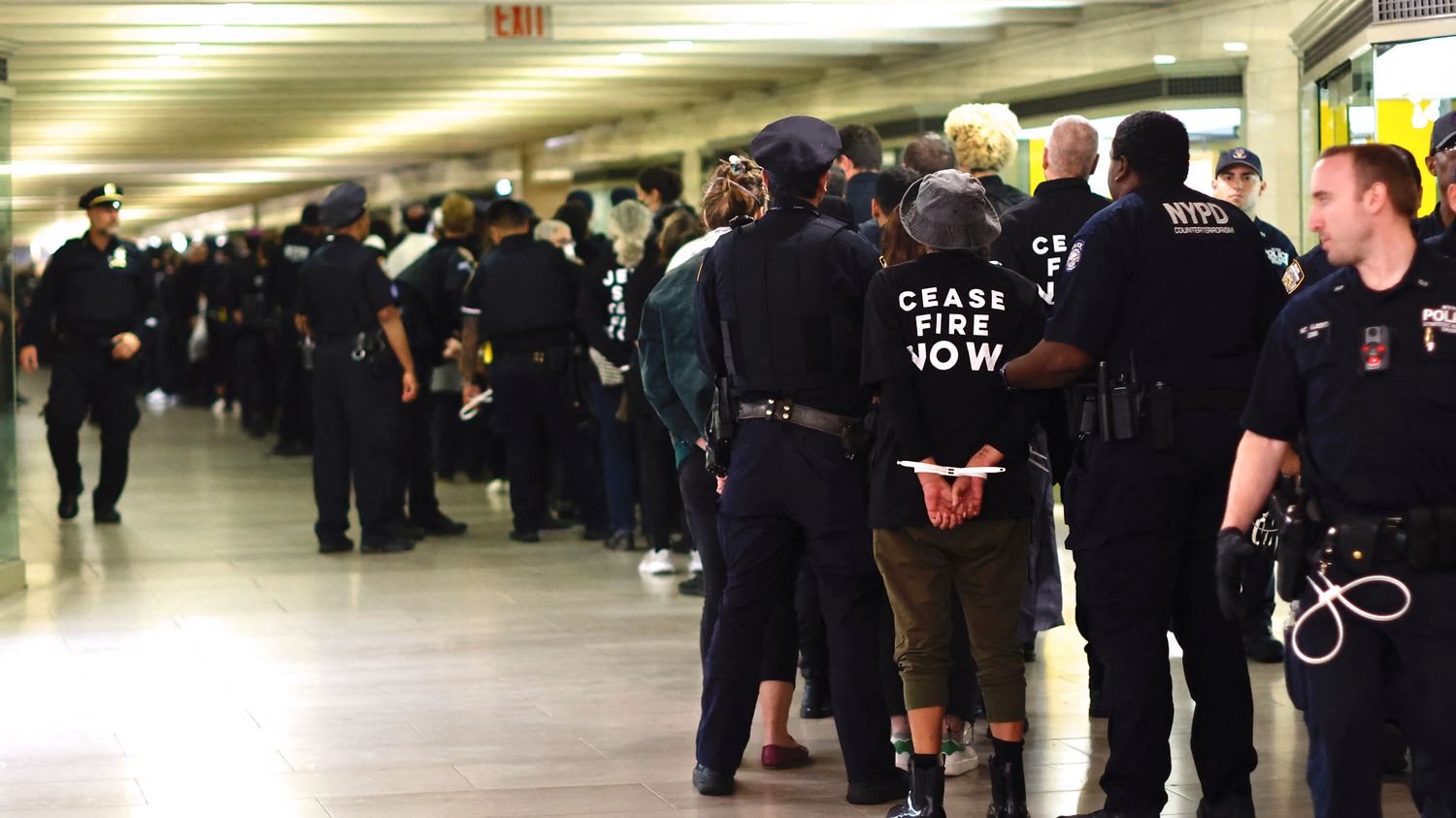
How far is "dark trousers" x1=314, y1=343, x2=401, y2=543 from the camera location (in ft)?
30.9

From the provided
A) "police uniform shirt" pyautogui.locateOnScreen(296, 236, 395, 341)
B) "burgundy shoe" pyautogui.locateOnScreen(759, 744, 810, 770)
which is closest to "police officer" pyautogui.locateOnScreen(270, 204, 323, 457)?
"police uniform shirt" pyautogui.locateOnScreen(296, 236, 395, 341)

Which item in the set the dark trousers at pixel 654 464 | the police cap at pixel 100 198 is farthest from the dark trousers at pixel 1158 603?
the police cap at pixel 100 198

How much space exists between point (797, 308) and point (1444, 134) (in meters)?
1.79

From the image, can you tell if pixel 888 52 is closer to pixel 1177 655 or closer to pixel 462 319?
pixel 462 319

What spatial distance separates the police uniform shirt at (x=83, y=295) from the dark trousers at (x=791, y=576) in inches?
270

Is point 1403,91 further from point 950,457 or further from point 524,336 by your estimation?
point 524,336

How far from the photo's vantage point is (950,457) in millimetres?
4449

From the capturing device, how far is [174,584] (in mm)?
8891

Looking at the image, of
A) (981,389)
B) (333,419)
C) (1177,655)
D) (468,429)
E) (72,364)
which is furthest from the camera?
(468,429)

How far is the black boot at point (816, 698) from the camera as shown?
19.5 feet

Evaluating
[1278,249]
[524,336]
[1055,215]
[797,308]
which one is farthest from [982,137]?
[524,336]

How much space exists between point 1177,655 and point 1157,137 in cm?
284

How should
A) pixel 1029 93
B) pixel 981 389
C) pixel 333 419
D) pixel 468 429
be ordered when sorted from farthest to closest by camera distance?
pixel 468 429, pixel 1029 93, pixel 333 419, pixel 981 389

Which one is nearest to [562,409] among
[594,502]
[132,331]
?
[594,502]
